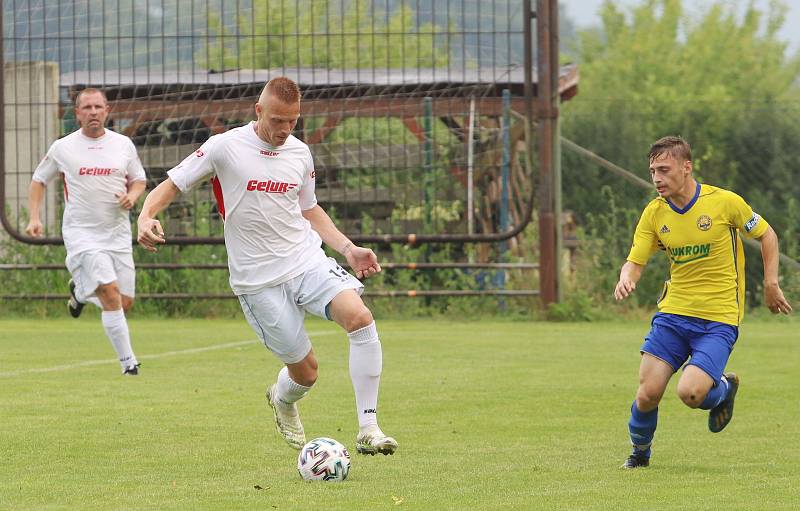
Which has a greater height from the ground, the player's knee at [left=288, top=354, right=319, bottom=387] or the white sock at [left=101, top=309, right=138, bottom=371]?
the player's knee at [left=288, top=354, right=319, bottom=387]

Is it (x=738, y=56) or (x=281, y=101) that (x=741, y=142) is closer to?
(x=281, y=101)

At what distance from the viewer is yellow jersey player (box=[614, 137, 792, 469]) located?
7.90 m

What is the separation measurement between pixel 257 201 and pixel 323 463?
146 cm

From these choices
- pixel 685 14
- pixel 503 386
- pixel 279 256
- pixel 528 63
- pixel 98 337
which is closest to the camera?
pixel 279 256

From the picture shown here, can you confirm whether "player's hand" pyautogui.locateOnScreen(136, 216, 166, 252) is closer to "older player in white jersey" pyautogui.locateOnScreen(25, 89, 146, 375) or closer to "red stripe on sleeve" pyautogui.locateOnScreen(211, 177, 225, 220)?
"red stripe on sleeve" pyautogui.locateOnScreen(211, 177, 225, 220)

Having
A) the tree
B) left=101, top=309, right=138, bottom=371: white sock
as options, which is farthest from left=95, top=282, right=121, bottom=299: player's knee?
the tree

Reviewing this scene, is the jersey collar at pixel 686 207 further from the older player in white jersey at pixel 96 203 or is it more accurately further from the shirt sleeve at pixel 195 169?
the older player in white jersey at pixel 96 203

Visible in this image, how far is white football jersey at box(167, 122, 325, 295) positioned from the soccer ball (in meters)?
1.05

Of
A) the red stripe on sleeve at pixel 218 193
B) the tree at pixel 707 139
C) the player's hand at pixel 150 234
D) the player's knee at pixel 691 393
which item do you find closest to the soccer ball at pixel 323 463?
the player's hand at pixel 150 234

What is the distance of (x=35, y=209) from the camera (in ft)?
43.2

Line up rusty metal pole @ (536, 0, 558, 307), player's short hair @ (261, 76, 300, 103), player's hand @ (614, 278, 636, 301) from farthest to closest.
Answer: rusty metal pole @ (536, 0, 558, 307), player's hand @ (614, 278, 636, 301), player's short hair @ (261, 76, 300, 103)

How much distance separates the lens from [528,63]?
18125mm

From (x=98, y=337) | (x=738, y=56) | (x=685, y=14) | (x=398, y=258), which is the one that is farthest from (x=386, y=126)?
(x=685, y=14)

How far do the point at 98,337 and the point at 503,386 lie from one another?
5855 mm
